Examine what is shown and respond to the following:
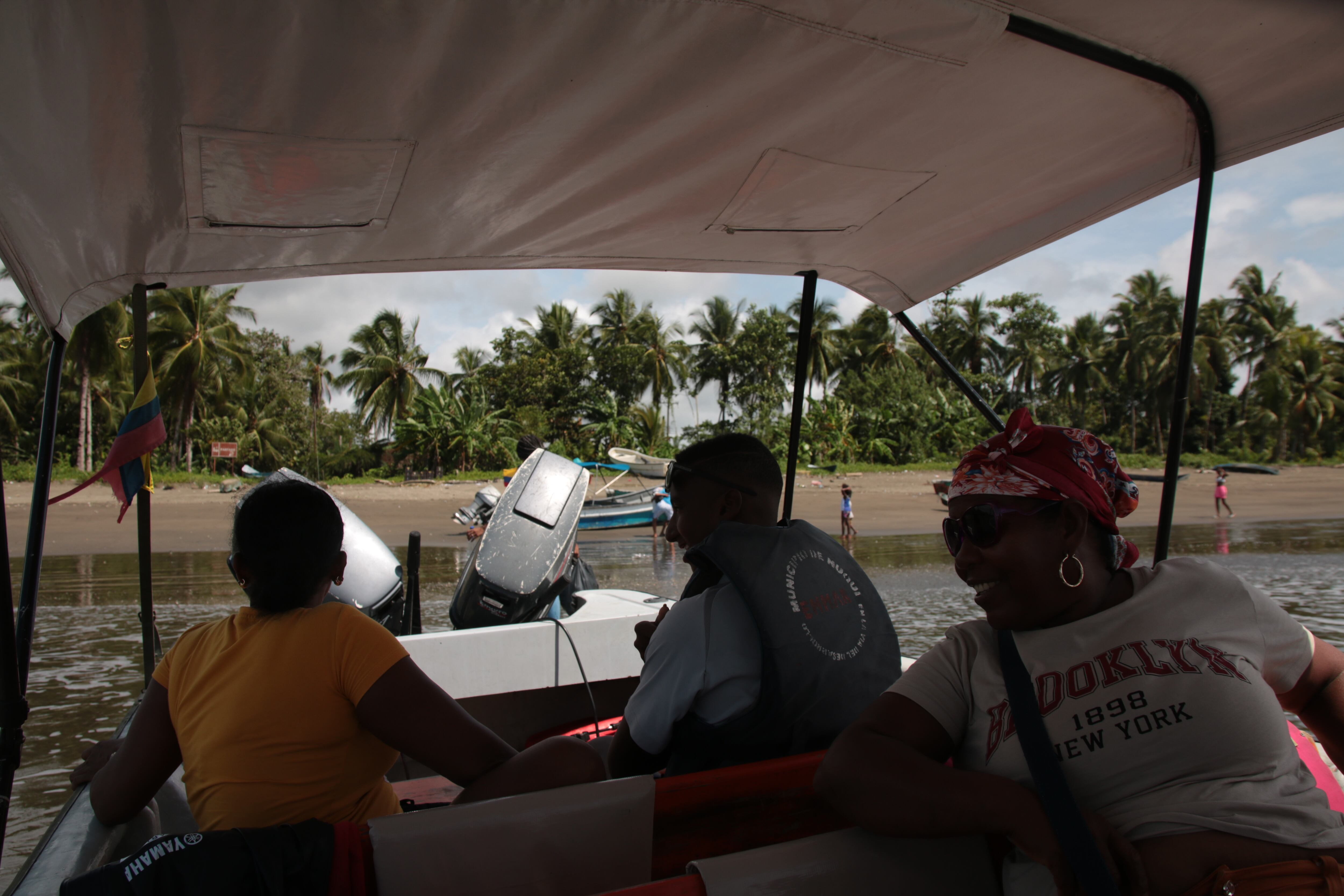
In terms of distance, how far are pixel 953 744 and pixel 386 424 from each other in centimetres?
4023

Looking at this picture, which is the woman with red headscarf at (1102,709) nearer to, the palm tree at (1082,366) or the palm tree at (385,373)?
the palm tree at (385,373)

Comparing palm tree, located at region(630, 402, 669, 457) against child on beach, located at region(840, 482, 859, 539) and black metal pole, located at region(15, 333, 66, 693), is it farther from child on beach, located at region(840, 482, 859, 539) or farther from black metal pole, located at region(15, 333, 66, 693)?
black metal pole, located at region(15, 333, 66, 693)

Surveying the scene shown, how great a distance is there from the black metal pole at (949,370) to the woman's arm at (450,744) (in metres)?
2.01

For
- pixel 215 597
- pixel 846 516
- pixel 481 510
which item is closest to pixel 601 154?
pixel 481 510

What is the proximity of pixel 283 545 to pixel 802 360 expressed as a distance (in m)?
2.39

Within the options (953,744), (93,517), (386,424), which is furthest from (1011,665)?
(386,424)

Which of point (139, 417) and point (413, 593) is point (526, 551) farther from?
point (139, 417)

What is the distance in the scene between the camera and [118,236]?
7.27ft

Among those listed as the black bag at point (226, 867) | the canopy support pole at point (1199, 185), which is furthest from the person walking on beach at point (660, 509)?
the black bag at point (226, 867)

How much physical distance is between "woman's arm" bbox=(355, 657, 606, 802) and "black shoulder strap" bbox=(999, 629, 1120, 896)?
2.23ft

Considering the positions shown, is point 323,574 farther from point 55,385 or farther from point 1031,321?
point 1031,321

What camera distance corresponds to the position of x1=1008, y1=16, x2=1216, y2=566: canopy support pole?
5.25ft

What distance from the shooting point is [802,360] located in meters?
3.43

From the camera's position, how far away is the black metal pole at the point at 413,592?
4.20 meters
